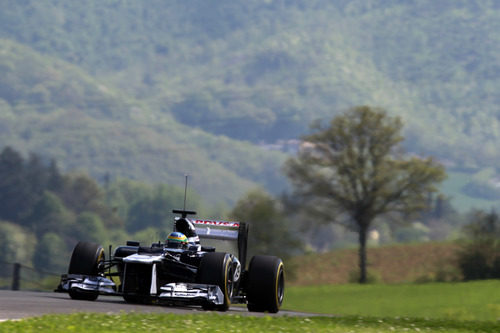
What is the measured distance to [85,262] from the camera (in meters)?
20.4

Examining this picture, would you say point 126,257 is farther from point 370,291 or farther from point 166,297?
point 370,291

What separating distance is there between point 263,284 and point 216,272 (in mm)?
1666

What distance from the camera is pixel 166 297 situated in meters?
19.0

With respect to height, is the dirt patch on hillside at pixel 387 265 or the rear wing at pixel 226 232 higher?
the dirt patch on hillside at pixel 387 265

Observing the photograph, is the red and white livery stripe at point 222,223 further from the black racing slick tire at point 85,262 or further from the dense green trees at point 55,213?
the dense green trees at point 55,213

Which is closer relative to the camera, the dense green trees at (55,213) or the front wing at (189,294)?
the front wing at (189,294)

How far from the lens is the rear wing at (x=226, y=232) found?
2217 centimetres

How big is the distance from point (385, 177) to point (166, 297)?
4928 centimetres

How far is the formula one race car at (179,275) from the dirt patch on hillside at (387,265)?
120ft

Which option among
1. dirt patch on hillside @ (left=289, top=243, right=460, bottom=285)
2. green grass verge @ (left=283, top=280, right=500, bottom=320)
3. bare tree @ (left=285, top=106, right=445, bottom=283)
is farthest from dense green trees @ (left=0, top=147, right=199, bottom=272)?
green grass verge @ (left=283, top=280, right=500, bottom=320)

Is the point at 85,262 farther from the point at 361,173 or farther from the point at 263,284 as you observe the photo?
the point at 361,173

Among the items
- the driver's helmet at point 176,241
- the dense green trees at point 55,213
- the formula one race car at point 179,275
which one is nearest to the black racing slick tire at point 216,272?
the formula one race car at point 179,275

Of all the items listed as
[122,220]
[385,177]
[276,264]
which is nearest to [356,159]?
[385,177]

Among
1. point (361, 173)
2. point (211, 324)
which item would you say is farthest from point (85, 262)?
point (361, 173)
